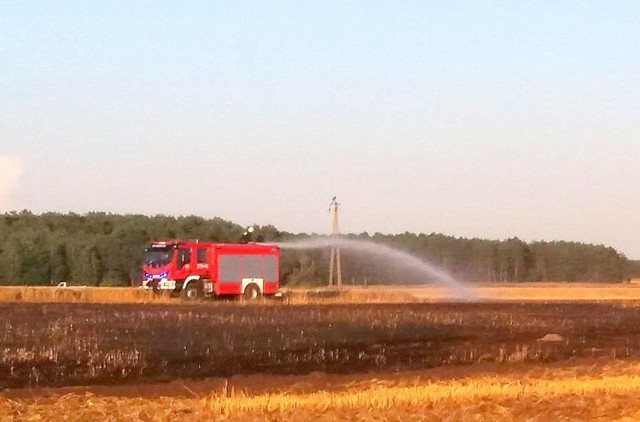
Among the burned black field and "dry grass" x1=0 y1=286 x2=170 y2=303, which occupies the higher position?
"dry grass" x1=0 y1=286 x2=170 y2=303

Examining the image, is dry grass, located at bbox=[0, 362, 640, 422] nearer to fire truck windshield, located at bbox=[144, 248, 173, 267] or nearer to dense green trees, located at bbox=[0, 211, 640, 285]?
fire truck windshield, located at bbox=[144, 248, 173, 267]

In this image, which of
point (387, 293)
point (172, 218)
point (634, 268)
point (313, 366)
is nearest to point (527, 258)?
point (634, 268)

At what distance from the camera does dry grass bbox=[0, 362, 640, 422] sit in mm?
14680

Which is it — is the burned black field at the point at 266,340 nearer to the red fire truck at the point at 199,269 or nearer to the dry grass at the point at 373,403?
the dry grass at the point at 373,403

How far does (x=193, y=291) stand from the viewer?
169 ft

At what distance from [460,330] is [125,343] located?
35.8ft

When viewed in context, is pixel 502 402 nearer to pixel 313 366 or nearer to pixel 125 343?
pixel 313 366

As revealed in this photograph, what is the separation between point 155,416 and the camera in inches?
A: 569

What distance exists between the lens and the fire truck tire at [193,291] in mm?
51422

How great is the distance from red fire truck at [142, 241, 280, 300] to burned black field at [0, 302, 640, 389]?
234 inches

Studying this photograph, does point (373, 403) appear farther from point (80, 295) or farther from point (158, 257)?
point (80, 295)

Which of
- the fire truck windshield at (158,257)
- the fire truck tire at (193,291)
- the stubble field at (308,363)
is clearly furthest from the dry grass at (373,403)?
the fire truck windshield at (158,257)

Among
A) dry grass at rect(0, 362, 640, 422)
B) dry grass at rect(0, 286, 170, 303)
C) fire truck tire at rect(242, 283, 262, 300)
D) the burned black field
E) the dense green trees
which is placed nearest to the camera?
dry grass at rect(0, 362, 640, 422)

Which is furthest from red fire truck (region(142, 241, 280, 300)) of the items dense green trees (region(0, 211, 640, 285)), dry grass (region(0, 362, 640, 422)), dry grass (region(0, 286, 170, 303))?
dry grass (region(0, 362, 640, 422))
